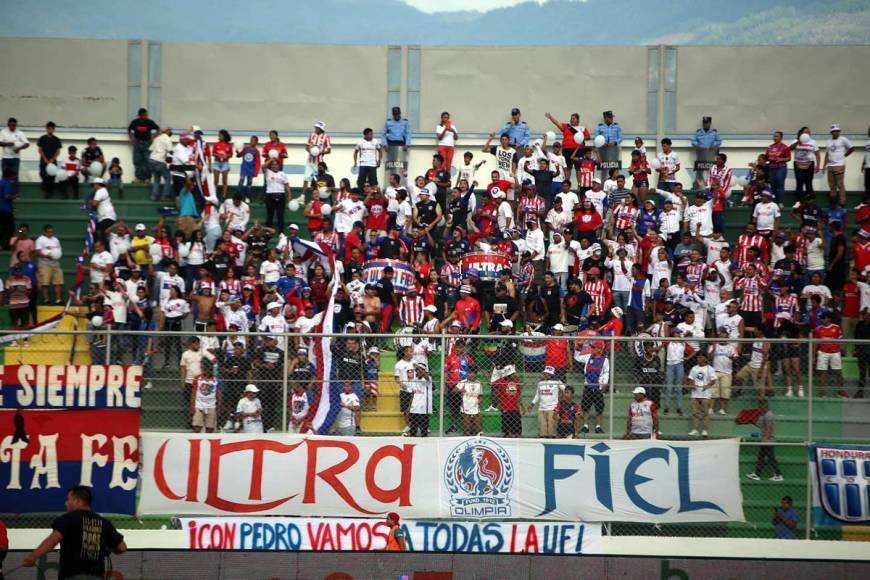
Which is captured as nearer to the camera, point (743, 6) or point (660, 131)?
point (660, 131)

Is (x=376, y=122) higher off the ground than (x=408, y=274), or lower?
higher

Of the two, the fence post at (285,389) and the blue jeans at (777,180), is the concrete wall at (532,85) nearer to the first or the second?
the blue jeans at (777,180)

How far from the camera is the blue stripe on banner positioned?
51.2 ft

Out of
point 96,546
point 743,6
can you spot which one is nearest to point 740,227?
point 743,6

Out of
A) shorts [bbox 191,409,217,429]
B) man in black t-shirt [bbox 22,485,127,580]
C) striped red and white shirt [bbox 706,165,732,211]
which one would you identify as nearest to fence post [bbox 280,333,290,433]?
shorts [bbox 191,409,217,429]

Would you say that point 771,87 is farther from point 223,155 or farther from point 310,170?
point 223,155

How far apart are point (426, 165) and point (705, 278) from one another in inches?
323

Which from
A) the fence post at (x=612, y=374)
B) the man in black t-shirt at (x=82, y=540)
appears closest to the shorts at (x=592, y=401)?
the fence post at (x=612, y=374)

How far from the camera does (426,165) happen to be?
27469mm

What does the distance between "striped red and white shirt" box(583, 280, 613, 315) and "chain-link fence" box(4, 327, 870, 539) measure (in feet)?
17.0

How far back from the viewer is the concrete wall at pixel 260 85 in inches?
1120

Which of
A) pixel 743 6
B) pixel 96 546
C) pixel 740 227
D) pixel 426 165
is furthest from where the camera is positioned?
pixel 743 6

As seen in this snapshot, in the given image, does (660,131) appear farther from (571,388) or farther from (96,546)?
(96,546)

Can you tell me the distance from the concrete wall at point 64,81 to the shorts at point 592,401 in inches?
656
